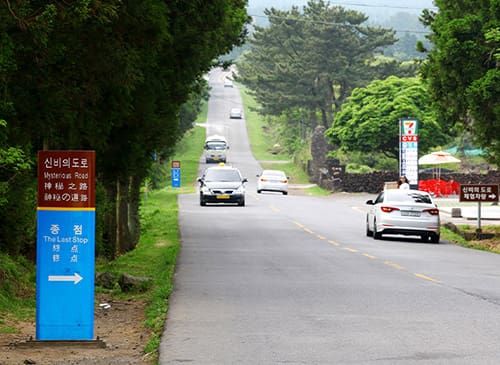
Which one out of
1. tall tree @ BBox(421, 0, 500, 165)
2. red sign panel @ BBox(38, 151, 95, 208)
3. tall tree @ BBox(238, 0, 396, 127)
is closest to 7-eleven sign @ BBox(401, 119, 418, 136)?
tall tree @ BBox(421, 0, 500, 165)

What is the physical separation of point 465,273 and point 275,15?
75840 millimetres

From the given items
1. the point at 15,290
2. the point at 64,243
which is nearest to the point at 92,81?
the point at 15,290

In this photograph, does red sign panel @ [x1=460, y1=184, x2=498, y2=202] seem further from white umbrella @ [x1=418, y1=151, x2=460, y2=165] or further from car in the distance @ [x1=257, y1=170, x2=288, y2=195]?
car in the distance @ [x1=257, y1=170, x2=288, y2=195]

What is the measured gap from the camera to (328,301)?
15.2m

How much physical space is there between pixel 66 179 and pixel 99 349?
1730 mm

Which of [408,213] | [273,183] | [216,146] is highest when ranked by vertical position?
[216,146]

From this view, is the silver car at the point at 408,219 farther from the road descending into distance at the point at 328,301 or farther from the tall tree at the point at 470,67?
the tall tree at the point at 470,67

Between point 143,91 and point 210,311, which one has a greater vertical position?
point 143,91

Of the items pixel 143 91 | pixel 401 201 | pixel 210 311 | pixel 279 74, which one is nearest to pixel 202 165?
pixel 279 74

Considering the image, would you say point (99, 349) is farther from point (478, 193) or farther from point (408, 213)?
point (478, 193)

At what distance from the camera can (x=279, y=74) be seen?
9369 centimetres

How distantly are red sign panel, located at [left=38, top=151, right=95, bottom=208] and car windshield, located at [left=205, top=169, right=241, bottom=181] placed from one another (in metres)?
37.8

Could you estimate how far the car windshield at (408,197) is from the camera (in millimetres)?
31967

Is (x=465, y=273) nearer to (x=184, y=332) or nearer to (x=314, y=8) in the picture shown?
(x=184, y=332)
